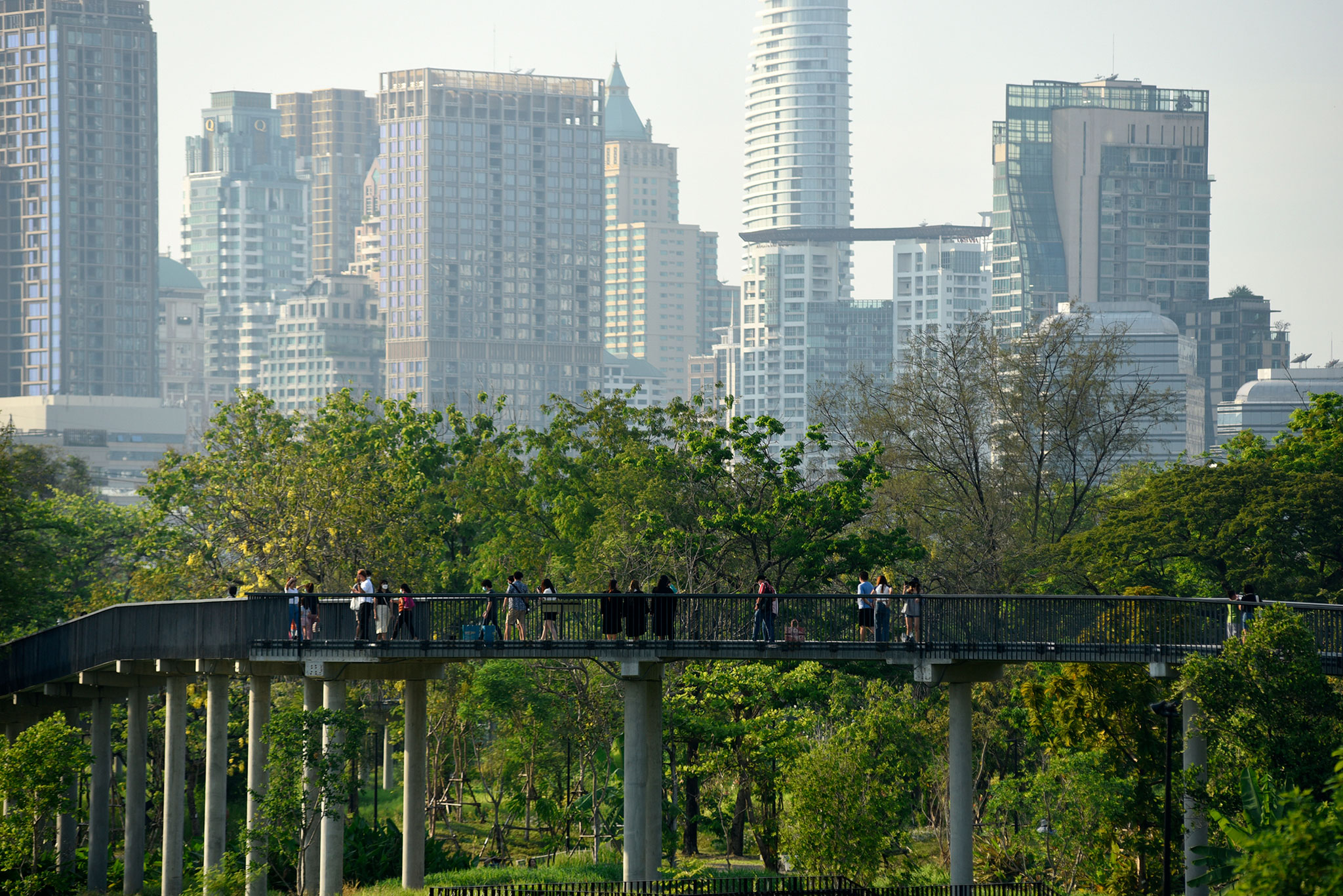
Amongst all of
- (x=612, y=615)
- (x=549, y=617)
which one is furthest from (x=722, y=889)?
(x=549, y=617)

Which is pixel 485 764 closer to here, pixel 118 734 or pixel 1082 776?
pixel 118 734

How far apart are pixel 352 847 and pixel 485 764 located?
13044mm

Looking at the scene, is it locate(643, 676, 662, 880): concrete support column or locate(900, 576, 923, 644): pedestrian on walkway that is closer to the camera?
locate(900, 576, 923, 644): pedestrian on walkway

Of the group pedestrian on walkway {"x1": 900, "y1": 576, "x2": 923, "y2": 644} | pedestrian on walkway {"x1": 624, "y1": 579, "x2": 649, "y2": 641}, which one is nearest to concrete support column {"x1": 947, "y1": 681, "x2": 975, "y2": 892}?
pedestrian on walkway {"x1": 900, "y1": 576, "x2": 923, "y2": 644}

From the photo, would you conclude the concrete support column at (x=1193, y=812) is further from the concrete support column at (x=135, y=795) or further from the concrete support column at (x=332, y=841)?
the concrete support column at (x=135, y=795)

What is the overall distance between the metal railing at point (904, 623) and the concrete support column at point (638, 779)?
4.65ft

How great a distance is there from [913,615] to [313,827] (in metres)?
16.0

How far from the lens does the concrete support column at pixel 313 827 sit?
4025 centimetres

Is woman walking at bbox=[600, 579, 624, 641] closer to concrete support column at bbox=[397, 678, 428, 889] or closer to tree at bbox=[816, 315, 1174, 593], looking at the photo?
concrete support column at bbox=[397, 678, 428, 889]

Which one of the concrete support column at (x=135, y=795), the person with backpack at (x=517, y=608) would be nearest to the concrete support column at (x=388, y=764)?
the concrete support column at (x=135, y=795)

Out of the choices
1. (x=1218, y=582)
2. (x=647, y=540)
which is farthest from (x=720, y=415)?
(x=1218, y=582)

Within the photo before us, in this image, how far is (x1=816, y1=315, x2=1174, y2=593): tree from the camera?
68.7 metres

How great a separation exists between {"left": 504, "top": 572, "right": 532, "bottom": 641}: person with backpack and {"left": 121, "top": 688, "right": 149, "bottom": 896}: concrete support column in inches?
646

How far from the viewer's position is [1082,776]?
143 ft
